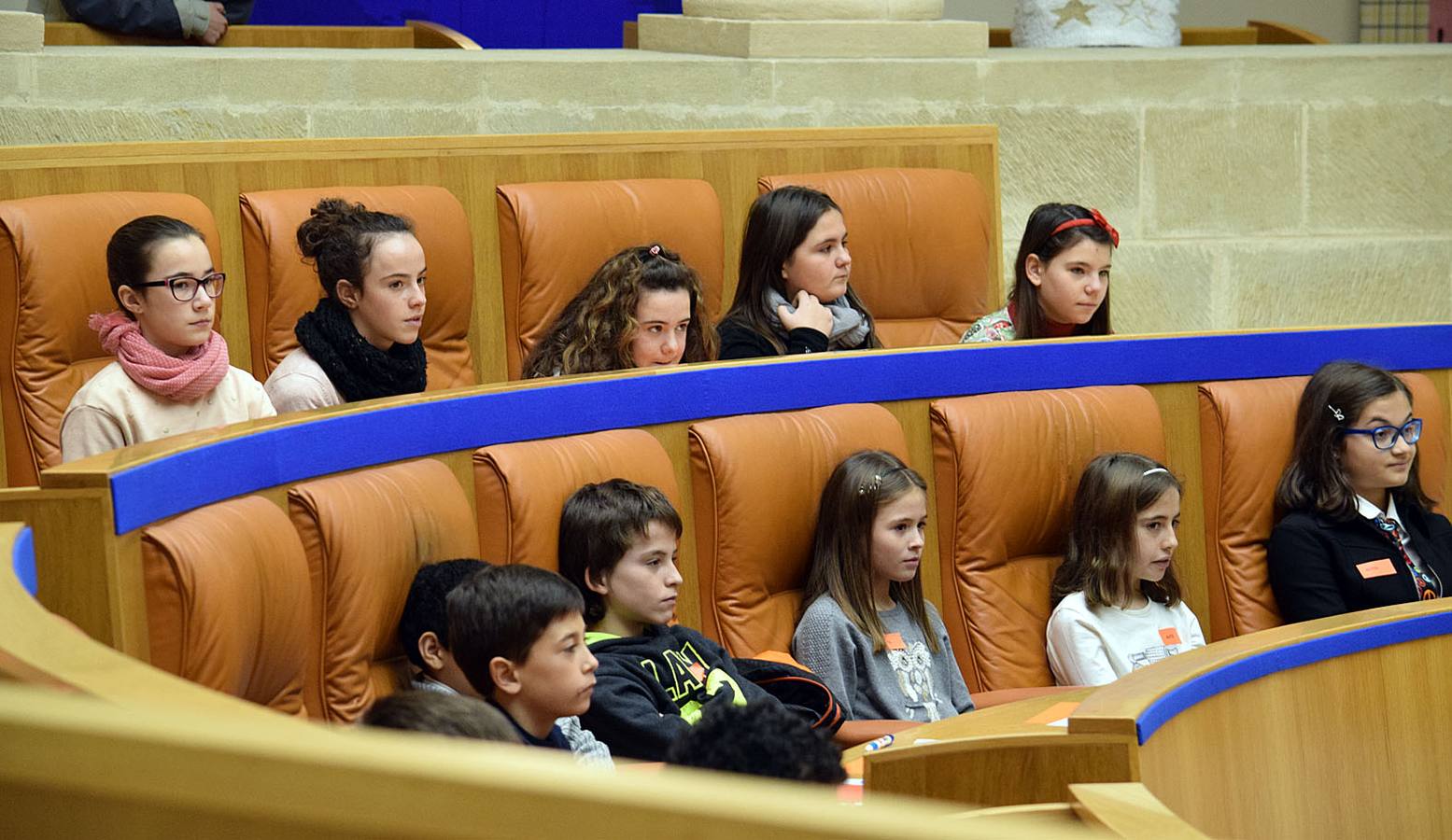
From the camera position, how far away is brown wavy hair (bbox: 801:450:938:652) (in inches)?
107

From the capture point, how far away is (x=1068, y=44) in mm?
5250

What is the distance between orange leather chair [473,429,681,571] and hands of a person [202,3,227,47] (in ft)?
8.83

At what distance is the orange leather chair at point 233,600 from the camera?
183cm

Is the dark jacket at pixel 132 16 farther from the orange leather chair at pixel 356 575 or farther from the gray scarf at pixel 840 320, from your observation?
the orange leather chair at pixel 356 575

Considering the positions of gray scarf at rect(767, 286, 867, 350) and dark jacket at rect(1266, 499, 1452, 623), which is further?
gray scarf at rect(767, 286, 867, 350)

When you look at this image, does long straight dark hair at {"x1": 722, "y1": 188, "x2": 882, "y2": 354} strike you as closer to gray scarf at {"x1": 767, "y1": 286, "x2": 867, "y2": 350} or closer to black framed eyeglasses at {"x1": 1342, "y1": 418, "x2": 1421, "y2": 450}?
gray scarf at {"x1": 767, "y1": 286, "x2": 867, "y2": 350}

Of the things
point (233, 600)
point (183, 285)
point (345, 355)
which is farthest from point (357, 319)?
point (233, 600)

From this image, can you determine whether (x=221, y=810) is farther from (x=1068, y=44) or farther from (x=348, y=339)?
(x=1068, y=44)

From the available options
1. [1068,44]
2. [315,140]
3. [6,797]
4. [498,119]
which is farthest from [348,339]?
[1068,44]

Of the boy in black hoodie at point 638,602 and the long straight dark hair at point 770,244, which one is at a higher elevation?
the long straight dark hair at point 770,244

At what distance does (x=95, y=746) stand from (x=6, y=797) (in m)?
0.10

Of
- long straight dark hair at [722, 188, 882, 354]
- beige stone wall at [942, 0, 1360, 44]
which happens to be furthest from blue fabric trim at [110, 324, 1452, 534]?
beige stone wall at [942, 0, 1360, 44]

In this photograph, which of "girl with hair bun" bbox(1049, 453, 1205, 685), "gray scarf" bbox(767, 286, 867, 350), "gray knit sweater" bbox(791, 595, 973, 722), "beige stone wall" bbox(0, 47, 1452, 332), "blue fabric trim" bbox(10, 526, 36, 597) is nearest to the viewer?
"blue fabric trim" bbox(10, 526, 36, 597)

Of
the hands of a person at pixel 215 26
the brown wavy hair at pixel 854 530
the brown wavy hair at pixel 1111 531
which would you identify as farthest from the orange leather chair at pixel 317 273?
the hands of a person at pixel 215 26
